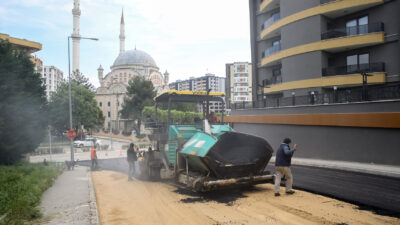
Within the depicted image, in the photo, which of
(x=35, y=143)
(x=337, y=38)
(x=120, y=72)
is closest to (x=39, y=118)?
(x=35, y=143)

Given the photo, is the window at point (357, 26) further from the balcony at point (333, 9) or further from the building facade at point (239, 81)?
the building facade at point (239, 81)

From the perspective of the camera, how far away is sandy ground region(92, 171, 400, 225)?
6.29 meters

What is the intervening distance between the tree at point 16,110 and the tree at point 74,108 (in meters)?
34.4

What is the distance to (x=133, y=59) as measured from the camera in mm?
90438

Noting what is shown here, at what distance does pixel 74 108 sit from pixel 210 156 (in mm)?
47746

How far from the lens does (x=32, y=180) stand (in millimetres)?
10188

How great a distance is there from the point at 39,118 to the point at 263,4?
73.5 ft

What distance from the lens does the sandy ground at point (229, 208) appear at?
247 inches

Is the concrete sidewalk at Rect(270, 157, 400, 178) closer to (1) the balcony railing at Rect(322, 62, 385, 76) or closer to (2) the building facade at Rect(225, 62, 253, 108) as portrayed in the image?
(1) the balcony railing at Rect(322, 62, 385, 76)

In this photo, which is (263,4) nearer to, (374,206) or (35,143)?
(35,143)

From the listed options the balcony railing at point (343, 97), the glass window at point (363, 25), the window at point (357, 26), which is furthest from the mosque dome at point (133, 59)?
the glass window at point (363, 25)

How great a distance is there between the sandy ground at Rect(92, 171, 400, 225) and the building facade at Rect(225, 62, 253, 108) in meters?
90.8

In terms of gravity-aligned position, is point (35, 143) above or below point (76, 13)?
below

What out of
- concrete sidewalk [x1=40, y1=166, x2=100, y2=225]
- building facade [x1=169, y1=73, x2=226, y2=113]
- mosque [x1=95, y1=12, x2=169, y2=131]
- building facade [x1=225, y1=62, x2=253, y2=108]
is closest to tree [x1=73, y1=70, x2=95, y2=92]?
mosque [x1=95, y1=12, x2=169, y2=131]
